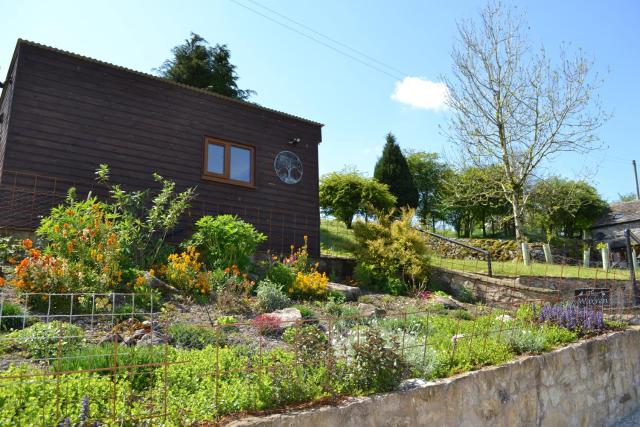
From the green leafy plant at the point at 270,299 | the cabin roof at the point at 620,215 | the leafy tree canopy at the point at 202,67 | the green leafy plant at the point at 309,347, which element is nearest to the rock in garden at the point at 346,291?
the green leafy plant at the point at 270,299

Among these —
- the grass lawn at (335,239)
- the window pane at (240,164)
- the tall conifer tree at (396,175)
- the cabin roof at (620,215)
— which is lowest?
the grass lawn at (335,239)

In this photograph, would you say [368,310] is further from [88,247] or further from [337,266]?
[337,266]

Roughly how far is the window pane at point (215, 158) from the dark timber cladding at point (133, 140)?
192 mm

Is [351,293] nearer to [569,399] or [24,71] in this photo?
[569,399]

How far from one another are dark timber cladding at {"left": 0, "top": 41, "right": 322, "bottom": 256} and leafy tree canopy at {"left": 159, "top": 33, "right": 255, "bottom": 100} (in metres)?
10.5

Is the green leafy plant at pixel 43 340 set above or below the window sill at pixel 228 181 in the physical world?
below

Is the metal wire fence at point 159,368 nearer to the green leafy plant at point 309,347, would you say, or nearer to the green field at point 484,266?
the green leafy plant at point 309,347

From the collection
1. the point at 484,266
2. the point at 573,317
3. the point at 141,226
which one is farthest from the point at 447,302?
the point at 141,226

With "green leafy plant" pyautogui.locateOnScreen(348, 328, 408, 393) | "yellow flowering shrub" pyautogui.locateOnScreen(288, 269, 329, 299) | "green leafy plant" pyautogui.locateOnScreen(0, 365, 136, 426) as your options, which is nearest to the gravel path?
"green leafy plant" pyautogui.locateOnScreen(348, 328, 408, 393)

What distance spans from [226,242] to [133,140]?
130 inches

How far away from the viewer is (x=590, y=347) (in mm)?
5406

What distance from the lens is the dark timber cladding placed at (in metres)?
8.65

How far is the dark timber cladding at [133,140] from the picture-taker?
340 inches

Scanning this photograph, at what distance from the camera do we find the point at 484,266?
13.2 m
